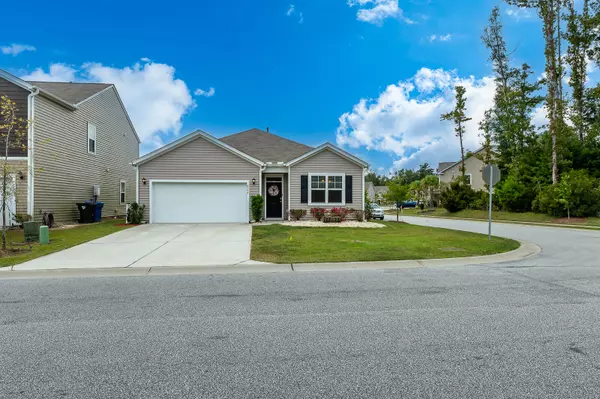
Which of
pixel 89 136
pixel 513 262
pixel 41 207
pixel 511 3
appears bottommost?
pixel 513 262

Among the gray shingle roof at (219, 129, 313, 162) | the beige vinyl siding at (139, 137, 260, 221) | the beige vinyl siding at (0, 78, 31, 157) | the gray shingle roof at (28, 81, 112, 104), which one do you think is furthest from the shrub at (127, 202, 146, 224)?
the gray shingle roof at (219, 129, 313, 162)

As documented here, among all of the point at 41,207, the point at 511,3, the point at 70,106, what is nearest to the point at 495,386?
the point at 41,207

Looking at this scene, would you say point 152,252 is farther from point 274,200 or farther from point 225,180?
point 274,200

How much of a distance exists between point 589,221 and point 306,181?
1731cm

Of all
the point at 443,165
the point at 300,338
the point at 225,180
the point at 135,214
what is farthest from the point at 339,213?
the point at 443,165

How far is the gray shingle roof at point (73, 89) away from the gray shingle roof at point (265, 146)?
7.74 metres

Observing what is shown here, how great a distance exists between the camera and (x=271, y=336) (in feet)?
12.8

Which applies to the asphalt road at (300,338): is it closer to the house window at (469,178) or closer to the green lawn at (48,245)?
the green lawn at (48,245)

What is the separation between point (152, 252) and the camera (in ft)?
31.7

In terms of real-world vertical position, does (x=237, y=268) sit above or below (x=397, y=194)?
below

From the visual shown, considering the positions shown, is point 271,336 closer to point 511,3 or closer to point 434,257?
point 434,257

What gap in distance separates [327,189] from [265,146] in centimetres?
602

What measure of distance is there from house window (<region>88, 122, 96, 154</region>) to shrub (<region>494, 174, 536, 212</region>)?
2850 cm

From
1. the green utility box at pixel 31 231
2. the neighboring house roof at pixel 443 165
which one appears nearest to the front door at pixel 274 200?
the green utility box at pixel 31 231
